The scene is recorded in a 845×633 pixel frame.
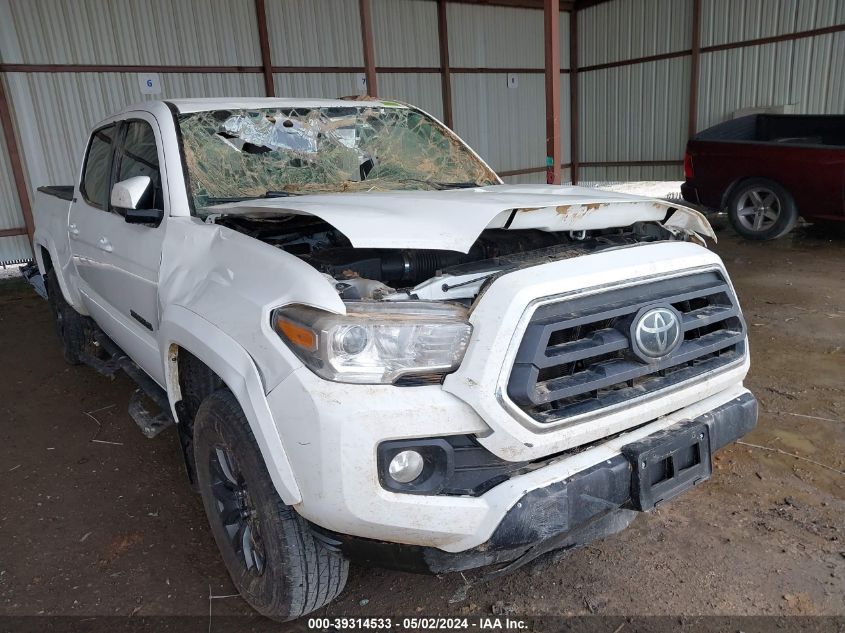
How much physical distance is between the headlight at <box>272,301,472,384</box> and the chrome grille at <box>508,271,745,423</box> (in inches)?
8.0

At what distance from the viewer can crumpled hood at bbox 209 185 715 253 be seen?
195cm

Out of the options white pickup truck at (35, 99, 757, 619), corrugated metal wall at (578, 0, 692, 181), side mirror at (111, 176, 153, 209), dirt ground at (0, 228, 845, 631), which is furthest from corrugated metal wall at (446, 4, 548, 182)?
white pickup truck at (35, 99, 757, 619)

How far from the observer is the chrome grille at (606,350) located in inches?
69.4

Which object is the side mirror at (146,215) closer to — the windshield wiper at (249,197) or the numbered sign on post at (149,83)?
the windshield wiper at (249,197)

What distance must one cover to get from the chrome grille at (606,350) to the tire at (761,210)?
6797 mm

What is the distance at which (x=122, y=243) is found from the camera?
3.07m

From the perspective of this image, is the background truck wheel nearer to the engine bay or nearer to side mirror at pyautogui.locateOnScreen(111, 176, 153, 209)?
the engine bay

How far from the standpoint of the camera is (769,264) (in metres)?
7.32

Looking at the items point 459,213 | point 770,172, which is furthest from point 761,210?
point 459,213

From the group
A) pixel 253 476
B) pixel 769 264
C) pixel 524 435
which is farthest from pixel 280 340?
pixel 769 264

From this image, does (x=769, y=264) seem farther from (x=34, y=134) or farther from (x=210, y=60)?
(x=34, y=134)

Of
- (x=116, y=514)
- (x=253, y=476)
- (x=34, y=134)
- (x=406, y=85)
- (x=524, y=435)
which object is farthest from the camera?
(x=406, y=85)

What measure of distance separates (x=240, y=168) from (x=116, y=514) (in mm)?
1704

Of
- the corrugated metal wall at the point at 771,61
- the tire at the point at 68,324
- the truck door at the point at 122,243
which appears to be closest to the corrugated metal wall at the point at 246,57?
the corrugated metal wall at the point at 771,61
